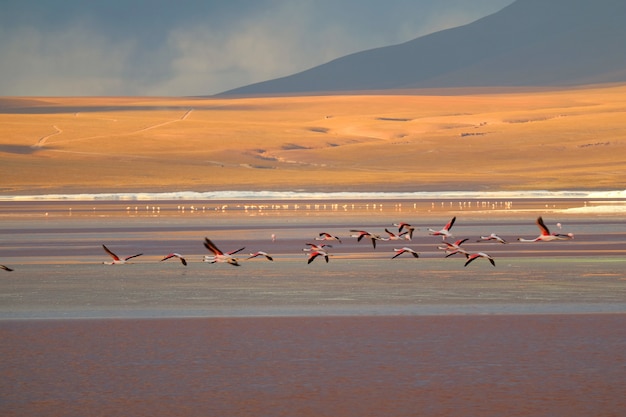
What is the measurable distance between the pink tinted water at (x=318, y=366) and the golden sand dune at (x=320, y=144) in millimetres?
53865

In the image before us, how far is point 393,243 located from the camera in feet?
95.5

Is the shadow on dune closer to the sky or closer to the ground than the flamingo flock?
closer to the sky

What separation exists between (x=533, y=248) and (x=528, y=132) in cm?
8487

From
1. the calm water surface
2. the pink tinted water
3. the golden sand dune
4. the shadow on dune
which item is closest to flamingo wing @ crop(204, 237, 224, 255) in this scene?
the calm water surface

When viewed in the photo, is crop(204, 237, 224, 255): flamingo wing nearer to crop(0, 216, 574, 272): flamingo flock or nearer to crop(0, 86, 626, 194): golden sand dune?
crop(0, 216, 574, 272): flamingo flock

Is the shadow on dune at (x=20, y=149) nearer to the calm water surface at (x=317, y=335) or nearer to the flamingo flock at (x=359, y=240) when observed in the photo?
the flamingo flock at (x=359, y=240)

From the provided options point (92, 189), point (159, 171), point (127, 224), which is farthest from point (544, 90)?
point (127, 224)

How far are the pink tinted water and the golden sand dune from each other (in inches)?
2121

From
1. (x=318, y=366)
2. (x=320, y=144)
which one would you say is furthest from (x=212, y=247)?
(x=320, y=144)

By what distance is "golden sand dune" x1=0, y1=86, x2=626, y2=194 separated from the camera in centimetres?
7688

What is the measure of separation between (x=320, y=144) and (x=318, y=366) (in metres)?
96.5

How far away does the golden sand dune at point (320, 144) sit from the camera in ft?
252

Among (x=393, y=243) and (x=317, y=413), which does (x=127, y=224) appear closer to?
(x=393, y=243)

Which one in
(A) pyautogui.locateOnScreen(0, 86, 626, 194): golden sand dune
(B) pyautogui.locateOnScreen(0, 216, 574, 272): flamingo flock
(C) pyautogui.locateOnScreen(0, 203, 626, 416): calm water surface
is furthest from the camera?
(A) pyautogui.locateOnScreen(0, 86, 626, 194): golden sand dune
